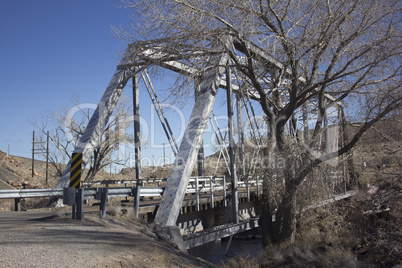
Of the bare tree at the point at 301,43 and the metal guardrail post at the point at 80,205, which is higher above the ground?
the bare tree at the point at 301,43

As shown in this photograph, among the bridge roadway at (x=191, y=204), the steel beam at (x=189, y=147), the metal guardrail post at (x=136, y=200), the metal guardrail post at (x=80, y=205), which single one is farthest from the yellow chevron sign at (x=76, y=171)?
the steel beam at (x=189, y=147)

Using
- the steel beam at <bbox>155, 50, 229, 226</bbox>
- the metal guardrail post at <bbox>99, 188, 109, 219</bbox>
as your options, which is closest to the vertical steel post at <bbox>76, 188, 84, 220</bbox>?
the metal guardrail post at <bbox>99, 188, 109, 219</bbox>

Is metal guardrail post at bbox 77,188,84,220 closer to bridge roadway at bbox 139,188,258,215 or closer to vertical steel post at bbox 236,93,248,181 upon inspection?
bridge roadway at bbox 139,188,258,215

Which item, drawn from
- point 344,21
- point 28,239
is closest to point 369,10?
point 344,21

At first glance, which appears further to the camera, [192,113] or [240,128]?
[240,128]

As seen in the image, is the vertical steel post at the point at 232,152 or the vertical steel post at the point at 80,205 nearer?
the vertical steel post at the point at 80,205

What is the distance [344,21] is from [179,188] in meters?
7.41

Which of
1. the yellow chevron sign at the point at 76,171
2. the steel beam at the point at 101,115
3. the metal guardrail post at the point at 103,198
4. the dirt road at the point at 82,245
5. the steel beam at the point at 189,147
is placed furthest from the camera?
the steel beam at the point at 101,115

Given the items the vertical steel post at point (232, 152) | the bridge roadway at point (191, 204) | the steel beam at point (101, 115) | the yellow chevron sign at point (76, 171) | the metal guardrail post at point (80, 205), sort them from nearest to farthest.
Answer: the metal guardrail post at point (80, 205) → the yellow chevron sign at point (76, 171) → the bridge roadway at point (191, 204) → the vertical steel post at point (232, 152) → the steel beam at point (101, 115)

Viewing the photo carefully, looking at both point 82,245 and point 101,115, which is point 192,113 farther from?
point 82,245

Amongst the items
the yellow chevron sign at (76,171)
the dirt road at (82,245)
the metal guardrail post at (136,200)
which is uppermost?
the yellow chevron sign at (76,171)

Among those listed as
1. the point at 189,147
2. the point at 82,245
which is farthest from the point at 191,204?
the point at 82,245

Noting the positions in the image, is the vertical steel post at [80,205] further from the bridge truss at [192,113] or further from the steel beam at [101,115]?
the steel beam at [101,115]

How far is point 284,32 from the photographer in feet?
39.5
